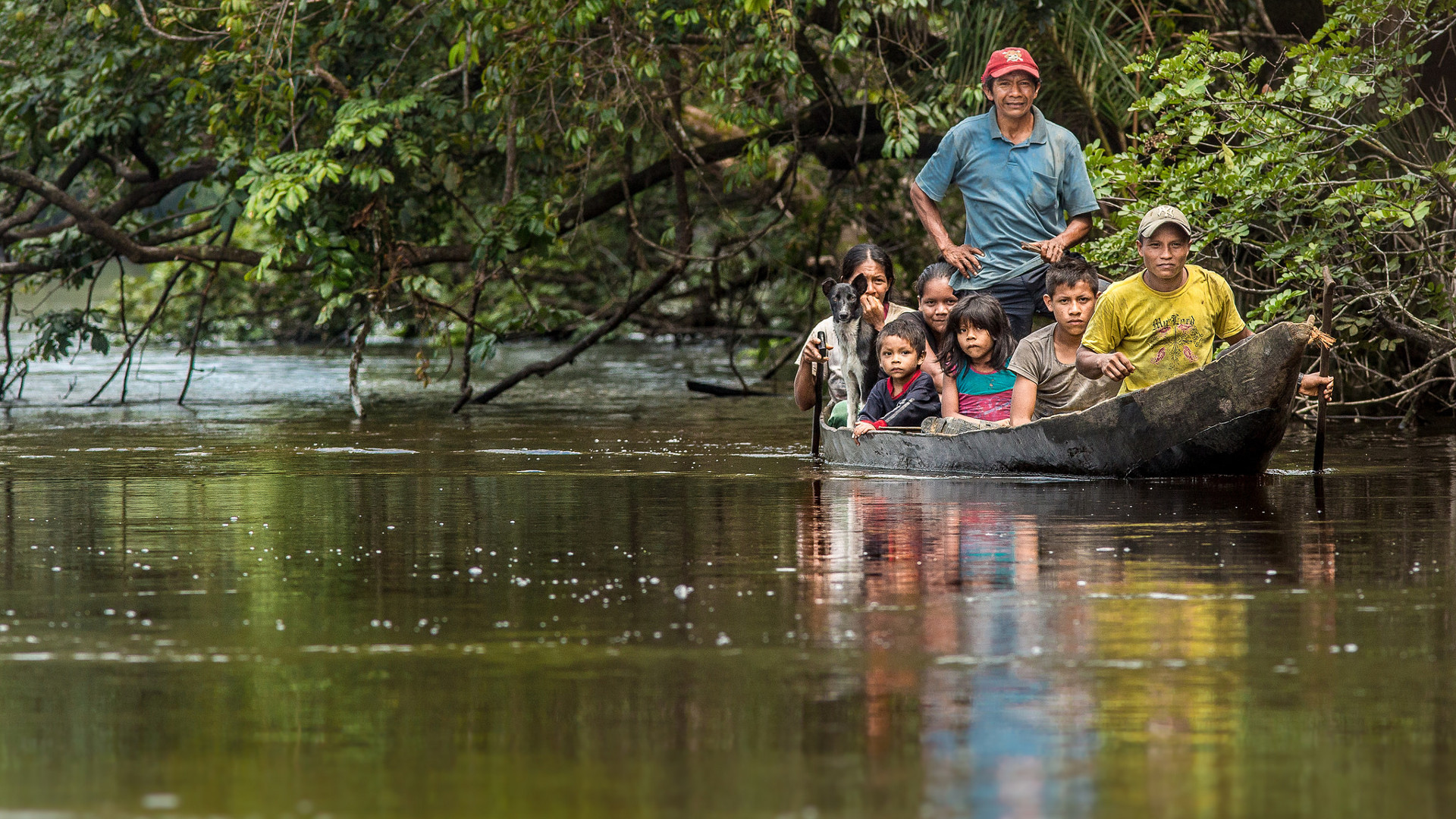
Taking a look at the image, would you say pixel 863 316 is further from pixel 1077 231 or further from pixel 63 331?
pixel 63 331

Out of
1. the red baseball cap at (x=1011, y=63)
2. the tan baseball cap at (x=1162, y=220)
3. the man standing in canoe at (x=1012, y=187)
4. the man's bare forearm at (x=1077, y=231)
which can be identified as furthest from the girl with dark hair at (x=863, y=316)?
the tan baseball cap at (x=1162, y=220)

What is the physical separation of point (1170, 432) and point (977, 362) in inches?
49.0

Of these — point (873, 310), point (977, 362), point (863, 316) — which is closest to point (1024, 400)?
point (977, 362)

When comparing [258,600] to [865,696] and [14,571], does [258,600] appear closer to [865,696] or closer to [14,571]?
[14,571]

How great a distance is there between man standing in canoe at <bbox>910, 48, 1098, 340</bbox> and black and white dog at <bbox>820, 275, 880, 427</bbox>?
1.85 feet

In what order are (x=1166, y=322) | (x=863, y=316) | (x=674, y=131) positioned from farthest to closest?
(x=674, y=131) → (x=863, y=316) → (x=1166, y=322)

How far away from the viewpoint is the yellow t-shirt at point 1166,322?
350 inches

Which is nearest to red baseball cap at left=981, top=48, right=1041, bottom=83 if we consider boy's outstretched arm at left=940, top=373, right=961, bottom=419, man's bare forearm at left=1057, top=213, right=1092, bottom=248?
man's bare forearm at left=1057, top=213, right=1092, bottom=248

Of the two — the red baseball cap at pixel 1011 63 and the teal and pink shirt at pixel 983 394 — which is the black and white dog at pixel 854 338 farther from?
the red baseball cap at pixel 1011 63

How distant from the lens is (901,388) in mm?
10273

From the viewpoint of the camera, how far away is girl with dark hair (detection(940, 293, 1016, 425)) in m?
9.60

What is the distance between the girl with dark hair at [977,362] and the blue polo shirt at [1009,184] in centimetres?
40

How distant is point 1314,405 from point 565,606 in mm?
8921

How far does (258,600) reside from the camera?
5.76m
